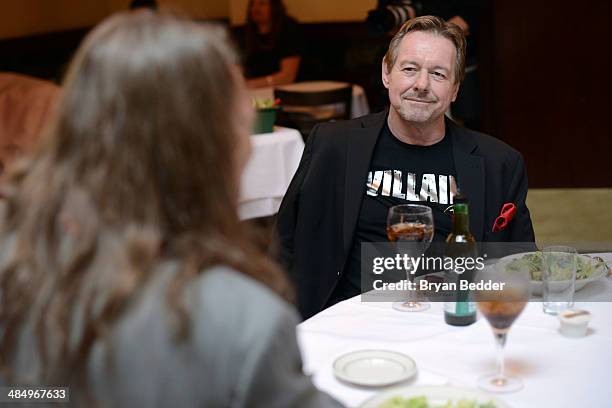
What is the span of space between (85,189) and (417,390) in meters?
0.70

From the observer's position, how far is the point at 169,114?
1.04 metres

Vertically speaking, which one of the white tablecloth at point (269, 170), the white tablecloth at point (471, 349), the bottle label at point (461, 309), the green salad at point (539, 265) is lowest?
the white tablecloth at point (269, 170)

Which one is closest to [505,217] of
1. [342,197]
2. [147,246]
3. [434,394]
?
[342,197]

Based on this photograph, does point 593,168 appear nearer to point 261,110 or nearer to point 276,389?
point 261,110

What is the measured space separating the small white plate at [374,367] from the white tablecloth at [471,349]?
19 millimetres

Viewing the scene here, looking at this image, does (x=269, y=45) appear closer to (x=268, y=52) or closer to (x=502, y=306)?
(x=268, y=52)

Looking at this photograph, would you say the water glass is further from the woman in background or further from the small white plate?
the woman in background

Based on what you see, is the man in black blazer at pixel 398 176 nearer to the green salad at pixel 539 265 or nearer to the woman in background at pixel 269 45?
the green salad at pixel 539 265

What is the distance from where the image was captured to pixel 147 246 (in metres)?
1.03

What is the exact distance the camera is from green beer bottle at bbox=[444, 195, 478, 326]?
71.6 inches

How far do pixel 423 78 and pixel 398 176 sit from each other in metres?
0.31

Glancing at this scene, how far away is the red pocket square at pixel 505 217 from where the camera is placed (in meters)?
2.45

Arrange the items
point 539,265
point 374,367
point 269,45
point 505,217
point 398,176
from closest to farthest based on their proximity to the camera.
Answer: point 374,367, point 539,265, point 505,217, point 398,176, point 269,45

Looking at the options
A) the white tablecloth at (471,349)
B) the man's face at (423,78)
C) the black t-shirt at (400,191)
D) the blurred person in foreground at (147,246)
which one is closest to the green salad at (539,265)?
the white tablecloth at (471,349)
